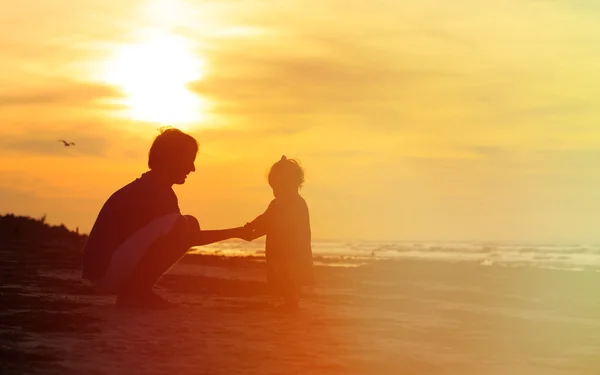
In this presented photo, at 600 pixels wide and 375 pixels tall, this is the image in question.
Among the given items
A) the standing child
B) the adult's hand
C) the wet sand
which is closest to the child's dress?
the standing child

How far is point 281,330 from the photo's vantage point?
8.85m

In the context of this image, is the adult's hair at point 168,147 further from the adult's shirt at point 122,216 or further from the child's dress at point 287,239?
the child's dress at point 287,239

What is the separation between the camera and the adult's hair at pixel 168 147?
9352 mm

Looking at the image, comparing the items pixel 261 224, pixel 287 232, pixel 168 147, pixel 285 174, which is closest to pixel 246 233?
pixel 261 224

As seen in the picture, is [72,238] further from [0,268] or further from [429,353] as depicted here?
[429,353]

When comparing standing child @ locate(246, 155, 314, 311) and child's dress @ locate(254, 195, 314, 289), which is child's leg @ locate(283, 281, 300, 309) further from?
child's dress @ locate(254, 195, 314, 289)

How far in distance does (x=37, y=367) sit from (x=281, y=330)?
10.8 ft

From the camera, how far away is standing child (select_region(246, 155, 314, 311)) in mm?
11375

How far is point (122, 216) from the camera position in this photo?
9.16 metres

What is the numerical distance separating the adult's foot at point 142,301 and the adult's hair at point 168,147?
151 cm

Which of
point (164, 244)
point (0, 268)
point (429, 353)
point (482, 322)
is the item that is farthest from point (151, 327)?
point (0, 268)

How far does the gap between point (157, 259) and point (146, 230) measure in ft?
1.34

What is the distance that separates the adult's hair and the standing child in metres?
2.14

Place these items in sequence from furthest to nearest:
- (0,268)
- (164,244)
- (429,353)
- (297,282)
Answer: (0,268)
(297,282)
(164,244)
(429,353)
